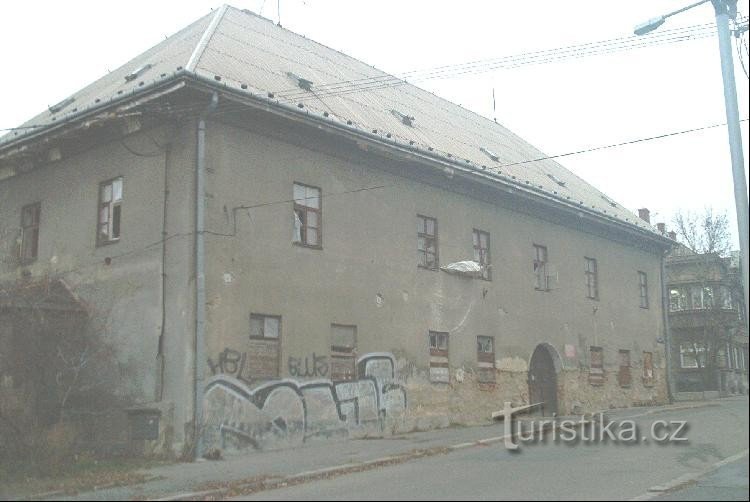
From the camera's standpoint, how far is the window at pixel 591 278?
26.7 metres

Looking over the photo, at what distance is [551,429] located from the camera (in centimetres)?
1672

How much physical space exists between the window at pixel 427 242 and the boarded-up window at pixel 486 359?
103 inches

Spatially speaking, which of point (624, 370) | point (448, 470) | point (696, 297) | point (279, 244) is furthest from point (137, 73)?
point (696, 297)

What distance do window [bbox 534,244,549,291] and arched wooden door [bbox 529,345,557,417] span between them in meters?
1.84

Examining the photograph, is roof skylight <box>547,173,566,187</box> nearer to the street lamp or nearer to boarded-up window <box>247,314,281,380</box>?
boarded-up window <box>247,314,281,380</box>

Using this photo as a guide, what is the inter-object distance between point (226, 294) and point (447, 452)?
5073mm

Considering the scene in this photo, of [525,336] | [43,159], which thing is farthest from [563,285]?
[43,159]

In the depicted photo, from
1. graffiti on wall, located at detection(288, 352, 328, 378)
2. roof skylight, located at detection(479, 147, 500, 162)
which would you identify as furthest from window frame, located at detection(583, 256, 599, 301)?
graffiti on wall, located at detection(288, 352, 328, 378)

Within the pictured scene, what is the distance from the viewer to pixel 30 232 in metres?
19.0

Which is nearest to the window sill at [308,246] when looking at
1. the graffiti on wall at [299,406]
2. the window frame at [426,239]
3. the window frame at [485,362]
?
the graffiti on wall at [299,406]

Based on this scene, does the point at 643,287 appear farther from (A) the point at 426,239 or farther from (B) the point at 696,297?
(B) the point at 696,297

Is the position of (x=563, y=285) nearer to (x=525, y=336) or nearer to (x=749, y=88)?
(x=525, y=336)

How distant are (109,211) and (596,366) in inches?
657

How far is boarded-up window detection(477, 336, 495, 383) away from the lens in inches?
835
